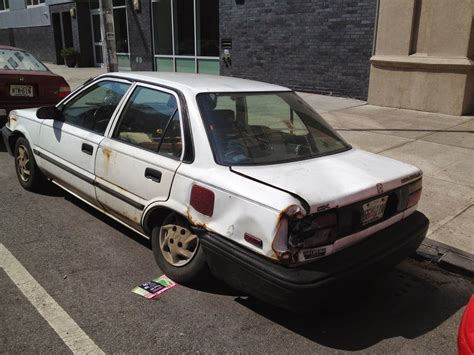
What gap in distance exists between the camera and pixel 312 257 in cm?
268

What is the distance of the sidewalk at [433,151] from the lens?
13.9 feet

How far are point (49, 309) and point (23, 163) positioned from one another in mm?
2695

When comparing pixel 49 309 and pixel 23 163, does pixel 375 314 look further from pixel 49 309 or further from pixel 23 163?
pixel 23 163

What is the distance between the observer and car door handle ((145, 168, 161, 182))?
3.31 meters

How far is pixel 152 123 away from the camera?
3613 mm

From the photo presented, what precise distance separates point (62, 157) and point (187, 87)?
5.40 feet

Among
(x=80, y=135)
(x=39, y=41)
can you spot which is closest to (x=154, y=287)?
(x=80, y=135)

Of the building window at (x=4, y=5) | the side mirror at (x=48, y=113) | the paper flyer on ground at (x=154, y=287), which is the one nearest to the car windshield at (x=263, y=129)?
the paper flyer on ground at (x=154, y=287)

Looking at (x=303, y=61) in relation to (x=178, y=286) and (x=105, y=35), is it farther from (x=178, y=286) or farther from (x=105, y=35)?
(x=178, y=286)

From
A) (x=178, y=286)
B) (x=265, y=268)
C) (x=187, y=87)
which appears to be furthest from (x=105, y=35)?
(x=265, y=268)

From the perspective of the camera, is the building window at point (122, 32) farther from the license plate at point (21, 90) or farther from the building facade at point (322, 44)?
the license plate at point (21, 90)

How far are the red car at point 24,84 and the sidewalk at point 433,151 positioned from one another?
4.91 metres

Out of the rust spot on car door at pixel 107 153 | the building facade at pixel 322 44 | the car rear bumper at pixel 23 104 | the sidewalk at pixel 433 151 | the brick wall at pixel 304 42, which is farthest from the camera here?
the brick wall at pixel 304 42

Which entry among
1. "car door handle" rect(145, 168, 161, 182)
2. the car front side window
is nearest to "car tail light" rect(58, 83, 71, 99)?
the car front side window
